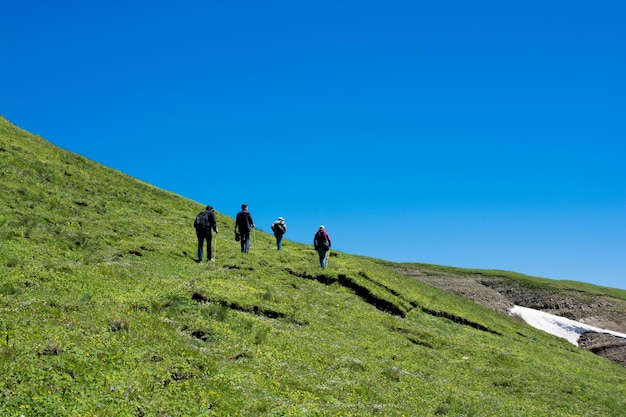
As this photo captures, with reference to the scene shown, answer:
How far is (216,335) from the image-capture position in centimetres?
1742

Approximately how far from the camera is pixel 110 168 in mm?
53031

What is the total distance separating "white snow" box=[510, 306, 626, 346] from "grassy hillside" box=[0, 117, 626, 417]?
43.2ft

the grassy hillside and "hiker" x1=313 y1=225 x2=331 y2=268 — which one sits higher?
"hiker" x1=313 y1=225 x2=331 y2=268

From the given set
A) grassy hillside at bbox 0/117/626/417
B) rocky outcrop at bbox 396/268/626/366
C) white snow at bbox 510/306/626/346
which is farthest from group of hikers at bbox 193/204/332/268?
white snow at bbox 510/306/626/346

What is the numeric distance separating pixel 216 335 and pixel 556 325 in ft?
158

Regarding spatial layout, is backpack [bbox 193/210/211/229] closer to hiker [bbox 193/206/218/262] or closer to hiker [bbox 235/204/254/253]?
hiker [bbox 193/206/218/262]

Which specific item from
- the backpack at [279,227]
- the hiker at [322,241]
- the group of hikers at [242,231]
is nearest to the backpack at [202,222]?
the group of hikers at [242,231]

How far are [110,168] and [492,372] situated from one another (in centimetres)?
4408

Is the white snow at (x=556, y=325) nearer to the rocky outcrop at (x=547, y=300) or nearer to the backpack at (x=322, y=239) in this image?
the rocky outcrop at (x=547, y=300)

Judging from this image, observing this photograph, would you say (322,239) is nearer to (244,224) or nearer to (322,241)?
(322,241)

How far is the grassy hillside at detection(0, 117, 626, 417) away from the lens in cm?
1227

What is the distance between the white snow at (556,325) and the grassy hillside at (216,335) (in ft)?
43.2

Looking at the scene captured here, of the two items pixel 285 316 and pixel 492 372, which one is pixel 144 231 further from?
pixel 492 372

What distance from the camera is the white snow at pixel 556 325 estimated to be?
2052 inches
